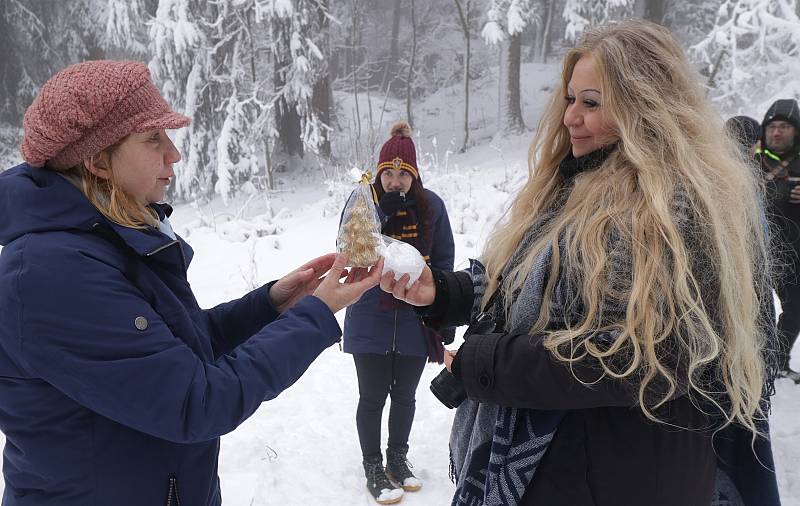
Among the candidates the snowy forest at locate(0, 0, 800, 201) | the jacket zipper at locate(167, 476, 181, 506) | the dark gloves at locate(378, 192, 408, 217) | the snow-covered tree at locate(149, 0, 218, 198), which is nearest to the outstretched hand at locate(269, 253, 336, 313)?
the jacket zipper at locate(167, 476, 181, 506)

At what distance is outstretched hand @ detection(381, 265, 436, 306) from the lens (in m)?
2.01

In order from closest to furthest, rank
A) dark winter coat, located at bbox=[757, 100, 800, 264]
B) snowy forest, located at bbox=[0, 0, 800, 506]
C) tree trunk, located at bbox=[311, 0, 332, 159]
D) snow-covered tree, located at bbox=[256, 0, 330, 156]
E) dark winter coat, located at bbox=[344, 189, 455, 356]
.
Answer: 1. dark winter coat, located at bbox=[344, 189, 455, 356]
2. snowy forest, located at bbox=[0, 0, 800, 506]
3. dark winter coat, located at bbox=[757, 100, 800, 264]
4. snow-covered tree, located at bbox=[256, 0, 330, 156]
5. tree trunk, located at bbox=[311, 0, 332, 159]

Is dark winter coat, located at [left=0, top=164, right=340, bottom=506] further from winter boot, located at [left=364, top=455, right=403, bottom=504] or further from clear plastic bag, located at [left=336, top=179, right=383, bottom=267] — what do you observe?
winter boot, located at [left=364, top=455, right=403, bottom=504]

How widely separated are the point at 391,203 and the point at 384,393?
119cm

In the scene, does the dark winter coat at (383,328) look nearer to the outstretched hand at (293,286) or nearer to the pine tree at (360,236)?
the pine tree at (360,236)

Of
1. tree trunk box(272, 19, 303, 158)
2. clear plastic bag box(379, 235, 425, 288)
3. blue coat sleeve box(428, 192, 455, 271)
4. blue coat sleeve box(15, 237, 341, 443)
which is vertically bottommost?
tree trunk box(272, 19, 303, 158)

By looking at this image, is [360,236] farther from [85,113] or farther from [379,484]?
[379,484]

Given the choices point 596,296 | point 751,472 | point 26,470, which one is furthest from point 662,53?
point 26,470

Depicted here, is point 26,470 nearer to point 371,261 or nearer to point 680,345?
point 371,261

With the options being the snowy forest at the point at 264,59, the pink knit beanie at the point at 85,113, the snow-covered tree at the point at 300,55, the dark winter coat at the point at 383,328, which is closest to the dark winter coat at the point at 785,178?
the dark winter coat at the point at 383,328

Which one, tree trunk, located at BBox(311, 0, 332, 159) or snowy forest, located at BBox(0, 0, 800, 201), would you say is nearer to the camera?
snowy forest, located at BBox(0, 0, 800, 201)

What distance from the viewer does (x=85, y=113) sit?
134 cm

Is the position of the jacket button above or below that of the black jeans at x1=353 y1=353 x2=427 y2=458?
above

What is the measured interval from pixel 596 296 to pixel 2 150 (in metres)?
18.2
